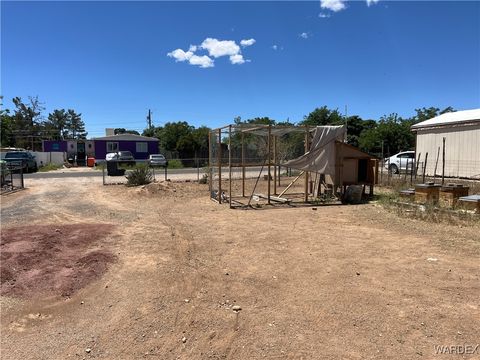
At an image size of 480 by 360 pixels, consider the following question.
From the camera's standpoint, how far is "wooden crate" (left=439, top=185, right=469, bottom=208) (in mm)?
11373

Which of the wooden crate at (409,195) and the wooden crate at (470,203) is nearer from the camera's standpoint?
the wooden crate at (470,203)

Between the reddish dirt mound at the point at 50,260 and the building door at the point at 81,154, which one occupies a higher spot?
the building door at the point at 81,154

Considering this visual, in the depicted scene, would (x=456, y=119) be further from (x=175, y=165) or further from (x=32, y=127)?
(x=32, y=127)

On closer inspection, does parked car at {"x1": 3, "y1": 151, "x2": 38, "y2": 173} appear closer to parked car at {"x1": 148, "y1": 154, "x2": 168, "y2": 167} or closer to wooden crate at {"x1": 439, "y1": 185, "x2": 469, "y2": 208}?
parked car at {"x1": 148, "y1": 154, "x2": 168, "y2": 167}

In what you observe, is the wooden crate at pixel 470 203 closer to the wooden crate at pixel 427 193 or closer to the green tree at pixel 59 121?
the wooden crate at pixel 427 193

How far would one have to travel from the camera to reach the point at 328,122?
53.9m

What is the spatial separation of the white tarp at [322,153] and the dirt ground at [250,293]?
397 cm

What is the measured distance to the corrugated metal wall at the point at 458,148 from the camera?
20938mm

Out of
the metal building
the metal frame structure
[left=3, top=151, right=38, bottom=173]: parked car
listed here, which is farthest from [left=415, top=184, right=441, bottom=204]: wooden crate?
[left=3, top=151, right=38, bottom=173]: parked car

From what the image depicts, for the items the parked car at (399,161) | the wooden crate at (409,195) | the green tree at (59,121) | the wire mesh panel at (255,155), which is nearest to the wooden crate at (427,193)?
the wooden crate at (409,195)

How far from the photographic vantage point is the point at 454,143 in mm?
22469

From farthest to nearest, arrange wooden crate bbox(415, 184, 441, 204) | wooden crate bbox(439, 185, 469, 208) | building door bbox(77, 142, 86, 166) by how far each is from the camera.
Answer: building door bbox(77, 142, 86, 166)
wooden crate bbox(415, 184, 441, 204)
wooden crate bbox(439, 185, 469, 208)

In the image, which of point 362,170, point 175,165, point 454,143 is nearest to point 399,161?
point 454,143

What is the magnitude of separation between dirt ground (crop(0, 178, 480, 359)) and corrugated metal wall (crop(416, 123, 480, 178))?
14.3 m
